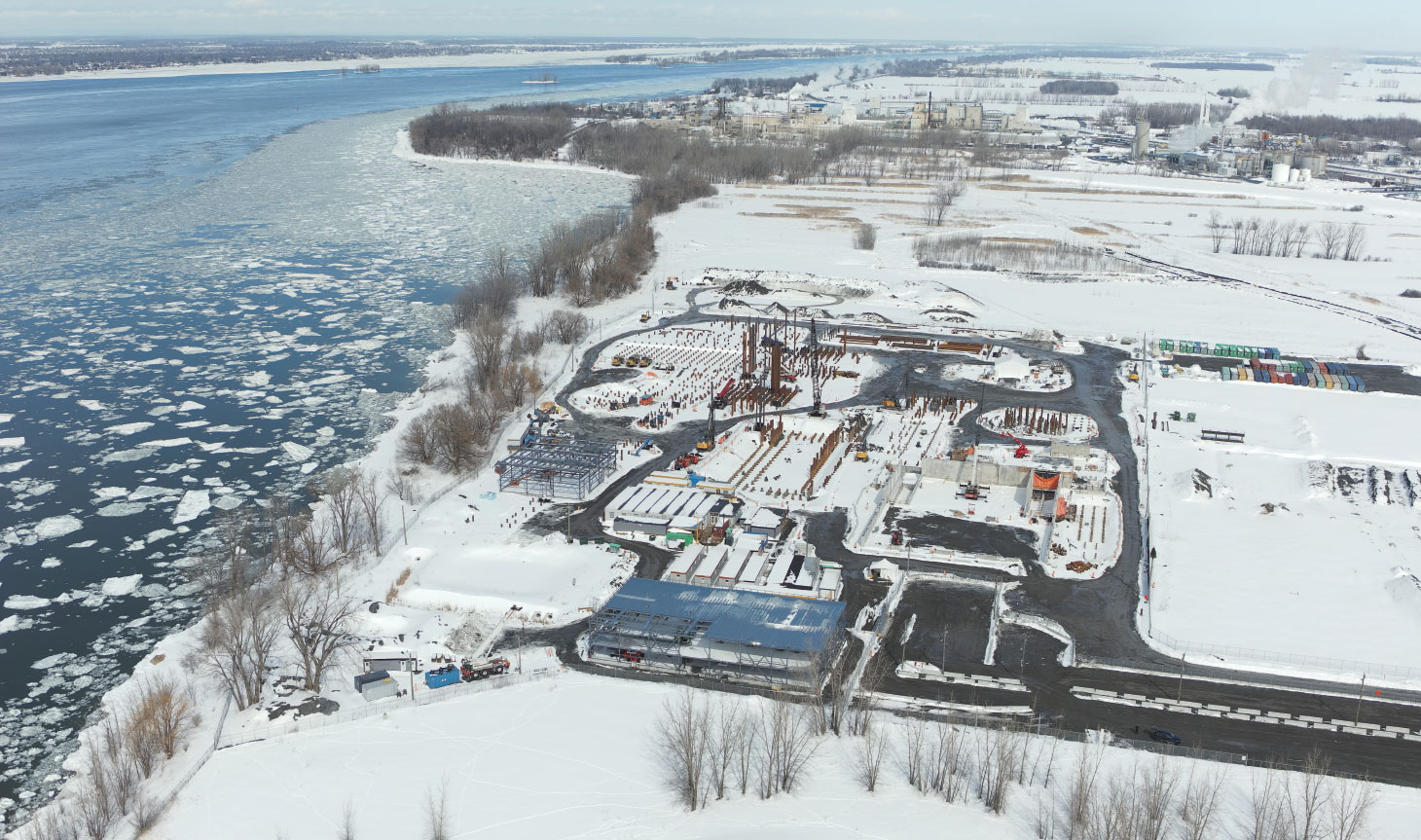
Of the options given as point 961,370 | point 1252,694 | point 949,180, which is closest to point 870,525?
point 1252,694

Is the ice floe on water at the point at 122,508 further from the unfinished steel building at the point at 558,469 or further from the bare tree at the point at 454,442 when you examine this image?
the unfinished steel building at the point at 558,469

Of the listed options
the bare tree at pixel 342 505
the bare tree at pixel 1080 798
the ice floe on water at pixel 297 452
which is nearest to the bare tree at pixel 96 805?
the bare tree at pixel 342 505

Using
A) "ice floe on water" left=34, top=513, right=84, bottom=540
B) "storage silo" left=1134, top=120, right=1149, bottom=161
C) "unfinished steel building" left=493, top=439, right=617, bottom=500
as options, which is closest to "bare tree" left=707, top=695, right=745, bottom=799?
"unfinished steel building" left=493, top=439, right=617, bottom=500

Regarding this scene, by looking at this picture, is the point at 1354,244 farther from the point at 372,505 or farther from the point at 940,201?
the point at 372,505

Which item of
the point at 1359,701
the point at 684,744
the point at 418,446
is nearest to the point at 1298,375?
the point at 1359,701

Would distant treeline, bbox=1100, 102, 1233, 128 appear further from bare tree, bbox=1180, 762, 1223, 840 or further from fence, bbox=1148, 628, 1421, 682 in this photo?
bare tree, bbox=1180, 762, 1223, 840
